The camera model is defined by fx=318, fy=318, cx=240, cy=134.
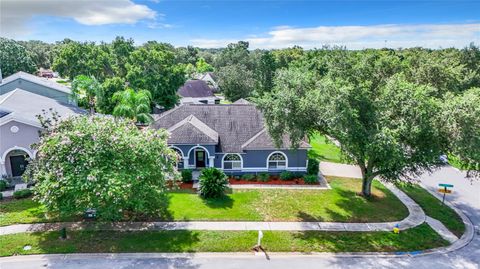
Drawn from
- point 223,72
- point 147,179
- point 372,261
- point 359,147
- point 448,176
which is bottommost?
point 372,261

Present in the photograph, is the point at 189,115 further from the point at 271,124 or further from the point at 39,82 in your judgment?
the point at 39,82

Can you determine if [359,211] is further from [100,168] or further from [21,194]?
[21,194]

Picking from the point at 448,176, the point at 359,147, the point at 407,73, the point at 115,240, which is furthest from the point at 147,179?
the point at 407,73

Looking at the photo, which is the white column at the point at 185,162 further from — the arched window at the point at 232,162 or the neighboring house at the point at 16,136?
the neighboring house at the point at 16,136

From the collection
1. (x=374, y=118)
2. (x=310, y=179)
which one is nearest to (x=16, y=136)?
(x=310, y=179)

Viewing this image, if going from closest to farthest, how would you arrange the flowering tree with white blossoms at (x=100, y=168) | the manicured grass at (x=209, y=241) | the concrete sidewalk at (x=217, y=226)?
the flowering tree with white blossoms at (x=100, y=168)
the manicured grass at (x=209, y=241)
the concrete sidewalk at (x=217, y=226)

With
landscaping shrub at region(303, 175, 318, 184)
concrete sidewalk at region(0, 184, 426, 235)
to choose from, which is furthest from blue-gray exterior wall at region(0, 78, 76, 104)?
landscaping shrub at region(303, 175, 318, 184)

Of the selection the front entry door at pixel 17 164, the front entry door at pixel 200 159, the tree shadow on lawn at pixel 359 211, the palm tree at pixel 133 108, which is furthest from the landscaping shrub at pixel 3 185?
the tree shadow on lawn at pixel 359 211
